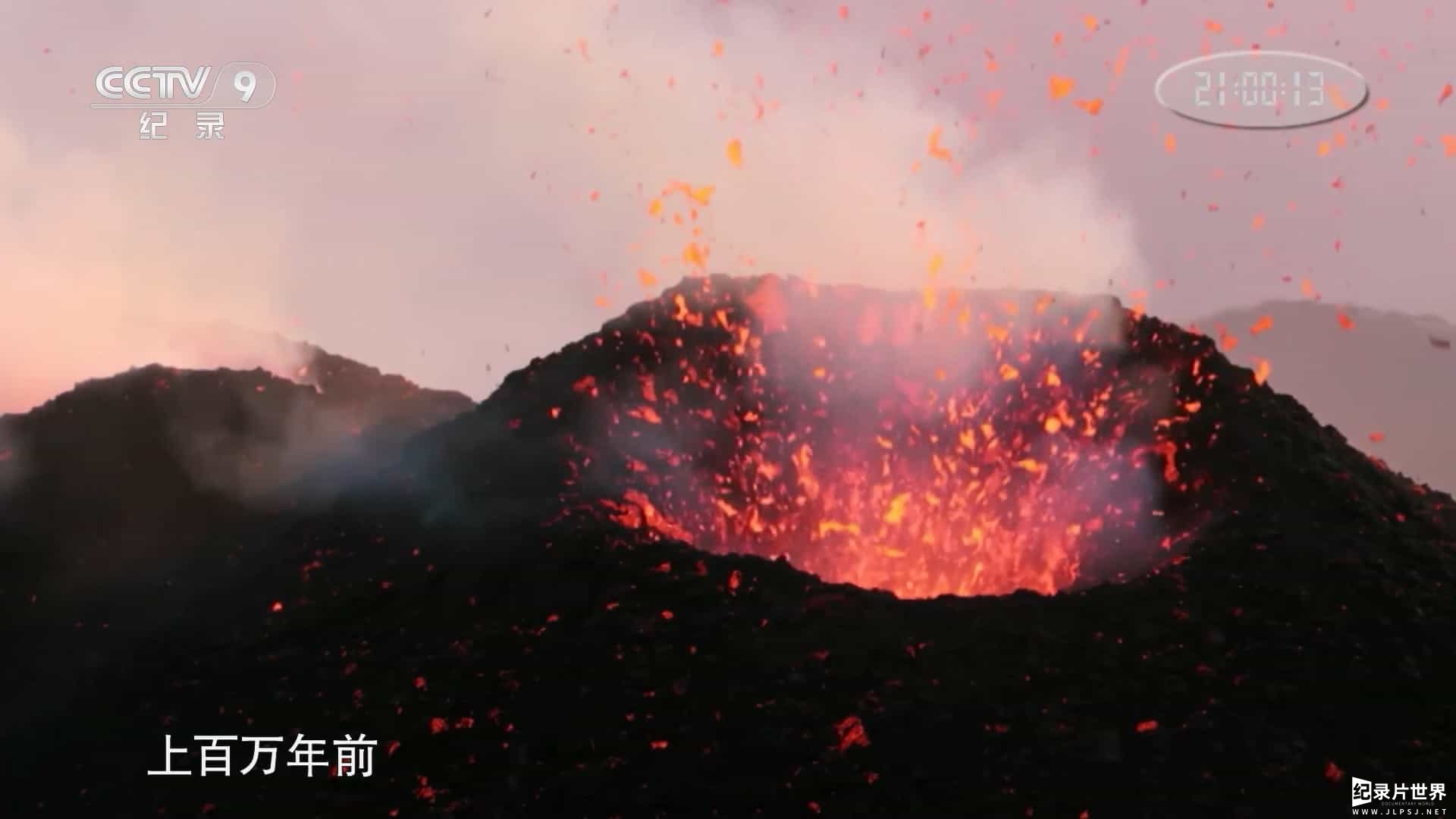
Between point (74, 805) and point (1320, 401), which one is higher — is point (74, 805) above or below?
below

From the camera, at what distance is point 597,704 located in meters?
10.3

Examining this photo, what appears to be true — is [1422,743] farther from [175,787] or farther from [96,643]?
[96,643]

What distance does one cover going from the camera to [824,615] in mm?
11117

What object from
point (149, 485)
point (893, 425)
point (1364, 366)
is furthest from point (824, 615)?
point (1364, 366)

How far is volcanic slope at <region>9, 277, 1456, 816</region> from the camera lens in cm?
977

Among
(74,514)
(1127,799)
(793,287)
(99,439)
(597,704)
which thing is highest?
(793,287)

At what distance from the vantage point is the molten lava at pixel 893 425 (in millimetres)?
15375

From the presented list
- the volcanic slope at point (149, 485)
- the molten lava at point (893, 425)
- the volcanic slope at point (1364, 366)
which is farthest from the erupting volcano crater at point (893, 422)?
the volcanic slope at point (1364, 366)

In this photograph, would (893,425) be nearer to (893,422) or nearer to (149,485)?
(893,422)

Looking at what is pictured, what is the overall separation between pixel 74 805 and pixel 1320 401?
145686mm

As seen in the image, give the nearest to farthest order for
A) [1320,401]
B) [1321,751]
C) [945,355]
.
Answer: [1321,751] → [945,355] → [1320,401]

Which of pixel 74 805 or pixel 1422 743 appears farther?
pixel 74 805

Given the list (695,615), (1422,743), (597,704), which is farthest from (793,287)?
(1422,743)

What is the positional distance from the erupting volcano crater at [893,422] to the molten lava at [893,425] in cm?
3
